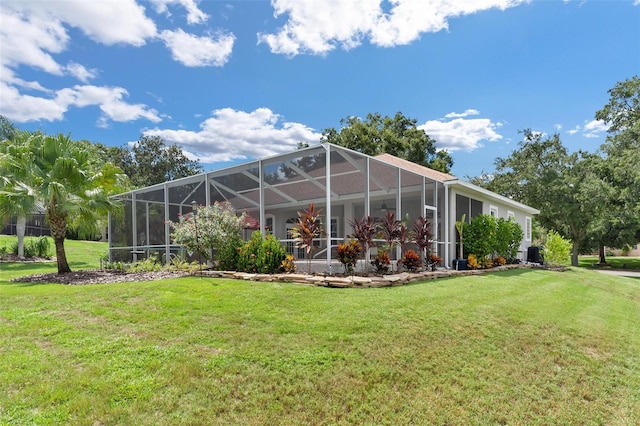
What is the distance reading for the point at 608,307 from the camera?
877 cm

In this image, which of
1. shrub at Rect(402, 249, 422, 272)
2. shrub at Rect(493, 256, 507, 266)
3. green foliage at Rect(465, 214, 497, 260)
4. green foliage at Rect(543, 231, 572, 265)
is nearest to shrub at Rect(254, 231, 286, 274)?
shrub at Rect(402, 249, 422, 272)

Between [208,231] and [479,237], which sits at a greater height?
[208,231]

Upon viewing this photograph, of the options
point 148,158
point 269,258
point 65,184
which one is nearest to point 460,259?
point 269,258

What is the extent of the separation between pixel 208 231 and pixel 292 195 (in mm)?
5099

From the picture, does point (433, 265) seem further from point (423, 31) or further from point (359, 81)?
point (359, 81)

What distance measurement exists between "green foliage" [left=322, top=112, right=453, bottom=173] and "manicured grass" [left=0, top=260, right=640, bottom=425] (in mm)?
22058

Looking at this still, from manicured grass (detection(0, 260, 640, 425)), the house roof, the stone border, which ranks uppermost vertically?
the house roof

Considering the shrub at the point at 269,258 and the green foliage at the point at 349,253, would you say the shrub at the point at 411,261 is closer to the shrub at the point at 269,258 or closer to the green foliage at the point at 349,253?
the green foliage at the point at 349,253

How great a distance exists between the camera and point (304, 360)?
4.33 m

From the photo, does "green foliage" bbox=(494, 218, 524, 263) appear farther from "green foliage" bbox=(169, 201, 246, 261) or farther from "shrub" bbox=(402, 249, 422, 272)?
"green foliage" bbox=(169, 201, 246, 261)

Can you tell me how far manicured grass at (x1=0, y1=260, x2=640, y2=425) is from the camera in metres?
3.50

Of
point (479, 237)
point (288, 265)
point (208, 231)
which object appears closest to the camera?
point (288, 265)

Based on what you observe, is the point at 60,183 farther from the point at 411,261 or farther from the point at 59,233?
the point at 411,261

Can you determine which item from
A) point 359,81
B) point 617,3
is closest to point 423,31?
point 359,81
